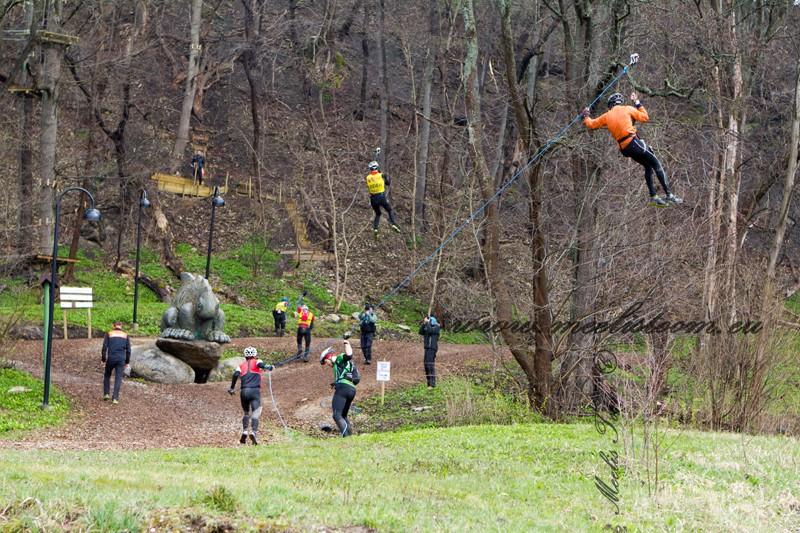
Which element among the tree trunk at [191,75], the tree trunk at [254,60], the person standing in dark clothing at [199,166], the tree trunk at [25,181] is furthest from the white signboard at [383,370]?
the person standing in dark clothing at [199,166]

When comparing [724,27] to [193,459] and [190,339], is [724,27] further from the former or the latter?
[193,459]

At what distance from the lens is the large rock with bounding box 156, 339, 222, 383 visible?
2545 cm

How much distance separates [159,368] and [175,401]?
2762mm

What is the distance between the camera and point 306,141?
163 ft

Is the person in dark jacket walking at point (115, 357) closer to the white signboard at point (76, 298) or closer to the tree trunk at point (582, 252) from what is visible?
the white signboard at point (76, 298)

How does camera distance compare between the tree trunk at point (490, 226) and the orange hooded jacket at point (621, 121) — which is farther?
the tree trunk at point (490, 226)

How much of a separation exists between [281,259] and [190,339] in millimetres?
16092

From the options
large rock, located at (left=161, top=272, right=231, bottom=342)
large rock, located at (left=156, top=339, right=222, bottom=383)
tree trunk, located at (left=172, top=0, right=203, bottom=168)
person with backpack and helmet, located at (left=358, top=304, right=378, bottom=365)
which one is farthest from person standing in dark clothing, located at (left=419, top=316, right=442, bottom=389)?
tree trunk, located at (left=172, top=0, right=203, bottom=168)

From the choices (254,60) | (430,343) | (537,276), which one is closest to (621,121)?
(537,276)

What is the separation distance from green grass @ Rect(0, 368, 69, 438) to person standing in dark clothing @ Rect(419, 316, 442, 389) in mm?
9828

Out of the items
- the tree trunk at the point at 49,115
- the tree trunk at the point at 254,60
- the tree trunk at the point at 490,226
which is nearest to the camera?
the tree trunk at the point at 490,226

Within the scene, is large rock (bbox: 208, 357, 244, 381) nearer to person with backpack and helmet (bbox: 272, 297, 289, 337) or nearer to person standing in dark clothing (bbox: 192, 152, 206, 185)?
person with backpack and helmet (bbox: 272, 297, 289, 337)

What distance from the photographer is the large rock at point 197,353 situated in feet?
83.5

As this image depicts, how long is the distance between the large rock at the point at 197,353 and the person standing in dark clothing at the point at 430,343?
225 inches
